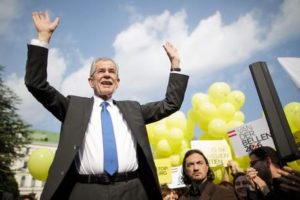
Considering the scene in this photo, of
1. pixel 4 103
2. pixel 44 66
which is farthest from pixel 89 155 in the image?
pixel 4 103

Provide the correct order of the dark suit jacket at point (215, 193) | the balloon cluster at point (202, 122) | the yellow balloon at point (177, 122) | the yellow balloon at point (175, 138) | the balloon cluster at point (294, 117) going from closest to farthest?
the dark suit jacket at point (215, 193), the balloon cluster at point (294, 117), the balloon cluster at point (202, 122), the yellow balloon at point (175, 138), the yellow balloon at point (177, 122)

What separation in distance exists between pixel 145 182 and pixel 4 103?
21.4m

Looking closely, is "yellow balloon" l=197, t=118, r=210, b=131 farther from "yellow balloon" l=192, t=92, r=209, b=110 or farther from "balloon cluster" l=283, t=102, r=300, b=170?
"balloon cluster" l=283, t=102, r=300, b=170

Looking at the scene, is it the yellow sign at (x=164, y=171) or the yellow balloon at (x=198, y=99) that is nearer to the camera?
the yellow sign at (x=164, y=171)

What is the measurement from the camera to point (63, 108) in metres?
2.13

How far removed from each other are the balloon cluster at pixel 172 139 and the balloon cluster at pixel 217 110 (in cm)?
42

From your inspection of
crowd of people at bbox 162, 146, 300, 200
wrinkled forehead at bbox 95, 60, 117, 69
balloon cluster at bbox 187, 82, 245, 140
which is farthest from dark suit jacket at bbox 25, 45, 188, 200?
balloon cluster at bbox 187, 82, 245, 140

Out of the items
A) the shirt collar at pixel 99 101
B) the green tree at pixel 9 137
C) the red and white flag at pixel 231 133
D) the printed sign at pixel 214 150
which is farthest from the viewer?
the green tree at pixel 9 137

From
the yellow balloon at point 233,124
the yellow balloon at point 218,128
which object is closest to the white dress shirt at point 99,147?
the yellow balloon at point 218,128

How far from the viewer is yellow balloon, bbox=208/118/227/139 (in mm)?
6188

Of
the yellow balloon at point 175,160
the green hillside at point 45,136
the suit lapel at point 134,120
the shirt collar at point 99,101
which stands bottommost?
the yellow balloon at point 175,160

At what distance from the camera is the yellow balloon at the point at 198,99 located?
6760mm

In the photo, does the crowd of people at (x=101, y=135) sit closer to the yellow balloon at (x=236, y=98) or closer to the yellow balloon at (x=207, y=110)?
the yellow balloon at (x=207, y=110)

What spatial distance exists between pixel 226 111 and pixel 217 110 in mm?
247
